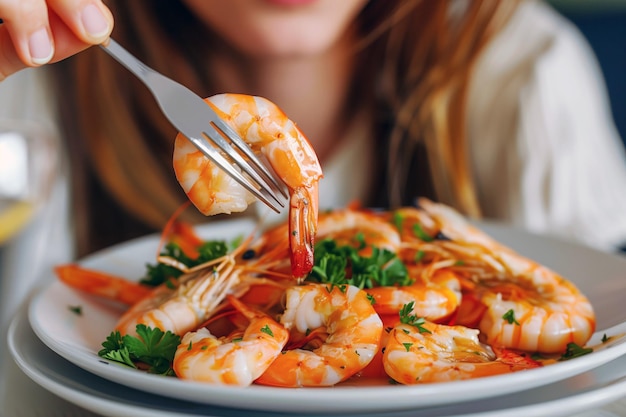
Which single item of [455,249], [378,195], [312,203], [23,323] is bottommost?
[378,195]

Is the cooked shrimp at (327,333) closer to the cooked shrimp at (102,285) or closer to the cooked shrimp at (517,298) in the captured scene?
the cooked shrimp at (517,298)

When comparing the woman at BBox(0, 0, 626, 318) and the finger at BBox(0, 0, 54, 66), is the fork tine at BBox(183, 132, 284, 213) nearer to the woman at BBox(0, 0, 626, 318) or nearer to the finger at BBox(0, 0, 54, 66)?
the finger at BBox(0, 0, 54, 66)

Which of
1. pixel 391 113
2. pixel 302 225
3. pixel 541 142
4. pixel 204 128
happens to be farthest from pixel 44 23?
pixel 541 142

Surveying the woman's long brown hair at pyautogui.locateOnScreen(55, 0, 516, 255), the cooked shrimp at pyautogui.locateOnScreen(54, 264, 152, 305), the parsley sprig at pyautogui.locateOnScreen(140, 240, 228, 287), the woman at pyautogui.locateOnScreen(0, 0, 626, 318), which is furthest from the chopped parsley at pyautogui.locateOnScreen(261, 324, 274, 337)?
the woman's long brown hair at pyautogui.locateOnScreen(55, 0, 516, 255)

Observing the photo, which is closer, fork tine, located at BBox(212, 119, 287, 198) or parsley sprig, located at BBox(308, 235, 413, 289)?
fork tine, located at BBox(212, 119, 287, 198)

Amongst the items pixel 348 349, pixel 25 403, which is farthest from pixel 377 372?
pixel 25 403

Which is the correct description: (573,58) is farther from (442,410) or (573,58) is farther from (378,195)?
(442,410)

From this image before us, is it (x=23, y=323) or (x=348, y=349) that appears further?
(x=23, y=323)
